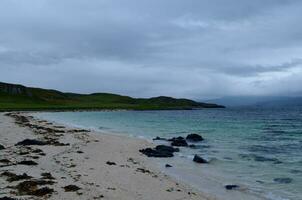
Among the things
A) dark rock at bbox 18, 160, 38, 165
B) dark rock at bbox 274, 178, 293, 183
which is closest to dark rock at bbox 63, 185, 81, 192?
dark rock at bbox 18, 160, 38, 165

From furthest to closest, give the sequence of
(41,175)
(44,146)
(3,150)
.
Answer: (44,146) → (3,150) → (41,175)

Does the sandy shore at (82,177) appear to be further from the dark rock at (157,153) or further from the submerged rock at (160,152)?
the submerged rock at (160,152)

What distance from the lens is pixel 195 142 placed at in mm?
44625

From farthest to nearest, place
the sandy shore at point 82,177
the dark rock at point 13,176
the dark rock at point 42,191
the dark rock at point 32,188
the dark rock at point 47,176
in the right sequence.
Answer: the dark rock at point 47,176 → the dark rock at point 13,176 → the sandy shore at point 82,177 → the dark rock at point 32,188 → the dark rock at point 42,191

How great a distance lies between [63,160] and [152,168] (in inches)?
231

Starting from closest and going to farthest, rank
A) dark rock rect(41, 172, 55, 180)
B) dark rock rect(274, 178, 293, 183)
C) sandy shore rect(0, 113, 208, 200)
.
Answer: sandy shore rect(0, 113, 208, 200), dark rock rect(41, 172, 55, 180), dark rock rect(274, 178, 293, 183)

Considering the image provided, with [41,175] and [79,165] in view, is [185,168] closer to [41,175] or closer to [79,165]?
[79,165]

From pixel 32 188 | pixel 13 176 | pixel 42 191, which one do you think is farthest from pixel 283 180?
pixel 13 176

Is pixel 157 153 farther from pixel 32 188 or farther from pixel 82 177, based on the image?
pixel 32 188

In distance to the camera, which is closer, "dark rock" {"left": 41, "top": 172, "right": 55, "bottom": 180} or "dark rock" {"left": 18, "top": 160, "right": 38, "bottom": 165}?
"dark rock" {"left": 41, "top": 172, "right": 55, "bottom": 180}

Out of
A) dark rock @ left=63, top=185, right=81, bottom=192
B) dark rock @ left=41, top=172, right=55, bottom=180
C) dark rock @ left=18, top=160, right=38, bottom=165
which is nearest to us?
dark rock @ left=63, top=185, right=81, bottom=192

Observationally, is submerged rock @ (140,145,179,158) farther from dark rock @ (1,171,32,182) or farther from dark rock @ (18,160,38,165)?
dark rock @ (1,171,32,182)

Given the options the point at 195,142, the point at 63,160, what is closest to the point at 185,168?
the point at 63,160

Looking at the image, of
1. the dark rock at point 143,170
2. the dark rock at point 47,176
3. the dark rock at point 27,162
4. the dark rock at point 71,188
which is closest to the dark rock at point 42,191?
the dark rock at point 71,188
